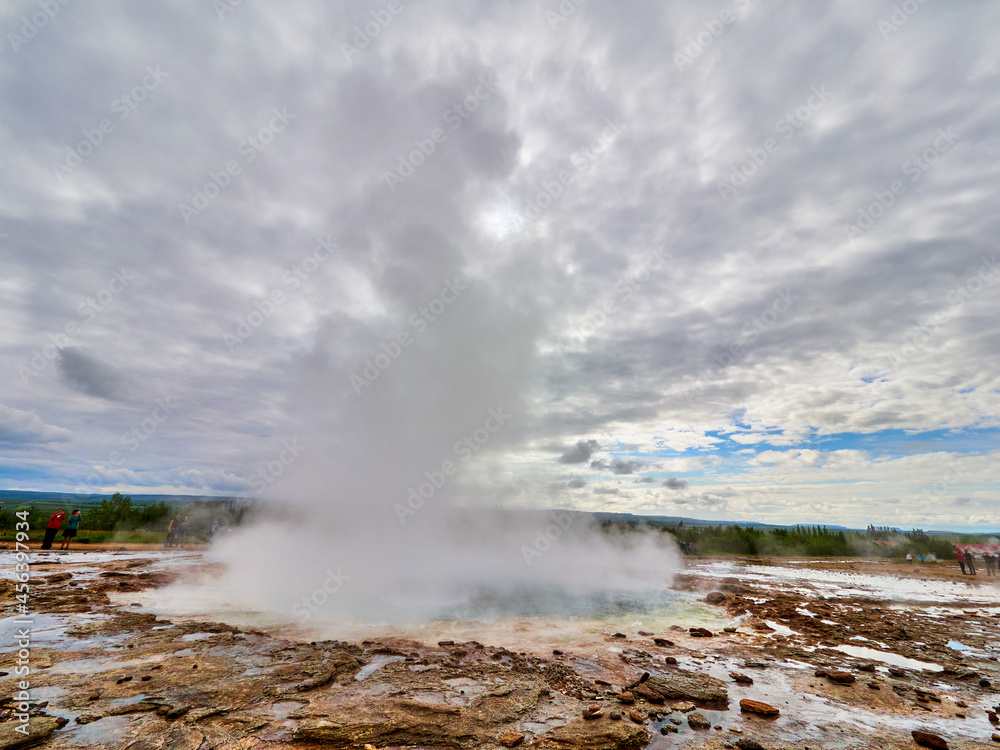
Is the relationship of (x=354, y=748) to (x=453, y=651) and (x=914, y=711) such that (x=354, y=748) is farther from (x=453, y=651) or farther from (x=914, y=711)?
(x=914, y=711)

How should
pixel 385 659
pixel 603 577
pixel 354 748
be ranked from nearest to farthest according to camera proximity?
1. pixel 354 748
2. pixel 385 659
3. pixel 603 577

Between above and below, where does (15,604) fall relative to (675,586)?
above

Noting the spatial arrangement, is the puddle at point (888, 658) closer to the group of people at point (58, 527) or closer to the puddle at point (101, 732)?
the puddle at point (101, 732)

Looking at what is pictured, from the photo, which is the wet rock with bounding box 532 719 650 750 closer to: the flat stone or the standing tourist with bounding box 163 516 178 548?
the flat stone

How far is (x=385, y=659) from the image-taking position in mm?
8273

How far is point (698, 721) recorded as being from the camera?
6094mm

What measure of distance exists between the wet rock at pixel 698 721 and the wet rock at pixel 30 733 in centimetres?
836

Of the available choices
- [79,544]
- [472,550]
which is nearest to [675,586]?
[472,550]

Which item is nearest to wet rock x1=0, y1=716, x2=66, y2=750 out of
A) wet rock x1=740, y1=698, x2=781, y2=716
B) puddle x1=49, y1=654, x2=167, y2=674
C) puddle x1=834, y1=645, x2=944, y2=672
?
puddle x1=49, y1=654, x2=167, y2=674

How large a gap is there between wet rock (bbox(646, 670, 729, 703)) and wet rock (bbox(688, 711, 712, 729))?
68cm

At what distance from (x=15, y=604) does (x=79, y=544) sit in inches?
803

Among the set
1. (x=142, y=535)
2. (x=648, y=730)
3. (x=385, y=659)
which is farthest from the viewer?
(x=142, y=535)

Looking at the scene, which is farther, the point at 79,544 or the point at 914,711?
the point at 79,544

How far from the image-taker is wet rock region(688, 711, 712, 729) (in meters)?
5.97
